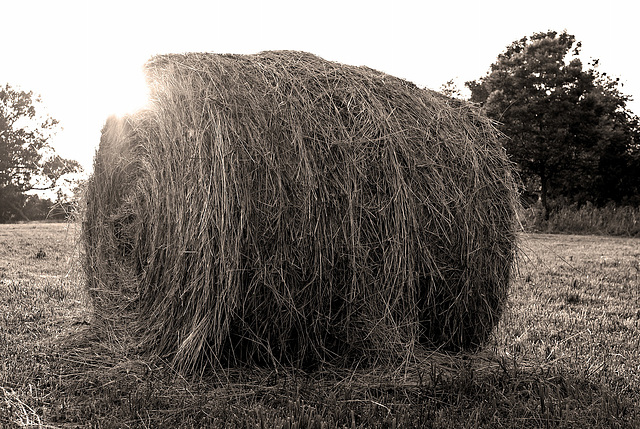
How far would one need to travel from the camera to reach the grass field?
302cm

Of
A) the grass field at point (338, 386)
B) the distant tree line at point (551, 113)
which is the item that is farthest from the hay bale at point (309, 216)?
the distant tree line at point (551, 113)

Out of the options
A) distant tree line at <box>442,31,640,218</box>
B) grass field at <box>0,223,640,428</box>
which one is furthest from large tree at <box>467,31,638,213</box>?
grass field at <box>0,223,640,428</box>

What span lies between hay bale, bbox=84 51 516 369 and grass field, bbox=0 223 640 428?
0.22m

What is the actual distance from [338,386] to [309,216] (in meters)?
1.07

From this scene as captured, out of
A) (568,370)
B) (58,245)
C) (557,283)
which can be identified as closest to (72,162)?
(58,245)

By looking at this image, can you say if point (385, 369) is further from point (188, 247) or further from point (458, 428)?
point (188, 247)

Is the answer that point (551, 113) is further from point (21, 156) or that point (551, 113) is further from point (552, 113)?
point (21, 156)

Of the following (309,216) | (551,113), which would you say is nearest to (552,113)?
(551,113)

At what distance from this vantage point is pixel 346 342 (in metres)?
3.79

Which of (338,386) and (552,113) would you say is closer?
(338,386)

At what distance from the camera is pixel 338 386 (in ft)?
11.6

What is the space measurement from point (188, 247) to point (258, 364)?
92 cm

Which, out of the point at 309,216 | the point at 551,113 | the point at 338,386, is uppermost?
the point at 551,113

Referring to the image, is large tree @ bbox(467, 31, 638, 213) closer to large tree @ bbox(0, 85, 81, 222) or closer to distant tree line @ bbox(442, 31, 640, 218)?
distant tree line @ bbox(442, 31, 640, 218)
